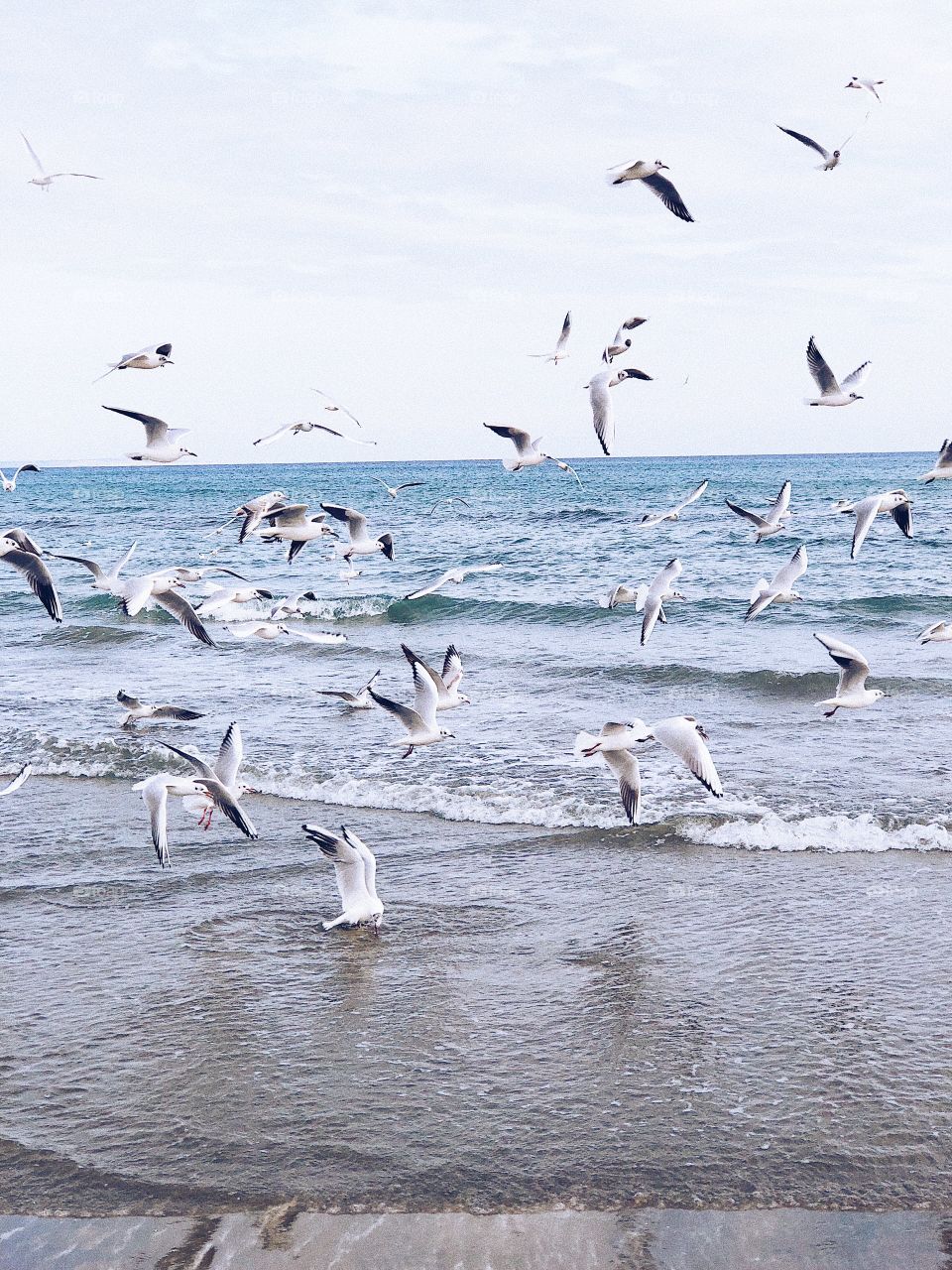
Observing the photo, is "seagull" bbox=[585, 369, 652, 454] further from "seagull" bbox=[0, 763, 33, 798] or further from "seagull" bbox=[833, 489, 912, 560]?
"seagull" bbox=[0, 763, 33, 798]

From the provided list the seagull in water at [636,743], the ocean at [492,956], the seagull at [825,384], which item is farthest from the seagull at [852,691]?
the seagull in water at [636,743]

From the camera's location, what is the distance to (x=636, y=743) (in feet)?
30.5

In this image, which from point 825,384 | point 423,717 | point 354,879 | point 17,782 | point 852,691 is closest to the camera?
point 354,879

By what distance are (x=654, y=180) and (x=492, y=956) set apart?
6.85 meters

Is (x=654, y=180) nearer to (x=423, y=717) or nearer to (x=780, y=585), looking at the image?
(x=780, y=585)

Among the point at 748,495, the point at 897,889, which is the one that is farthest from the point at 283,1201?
the point at 748,495

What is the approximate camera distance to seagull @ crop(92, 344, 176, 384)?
35.3ft

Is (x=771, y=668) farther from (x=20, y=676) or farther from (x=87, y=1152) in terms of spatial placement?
(x=87, y=1152)

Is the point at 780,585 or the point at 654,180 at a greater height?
the point at 654,180

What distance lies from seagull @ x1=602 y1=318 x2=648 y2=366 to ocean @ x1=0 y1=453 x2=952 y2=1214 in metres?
3.81

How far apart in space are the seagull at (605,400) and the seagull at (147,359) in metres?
3.78

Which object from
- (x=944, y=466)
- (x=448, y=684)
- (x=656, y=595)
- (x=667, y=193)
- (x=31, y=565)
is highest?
(x=667, y=193)

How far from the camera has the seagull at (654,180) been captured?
1038 centimetres

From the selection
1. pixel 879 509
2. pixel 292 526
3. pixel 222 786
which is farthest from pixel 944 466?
pixel 222 786
